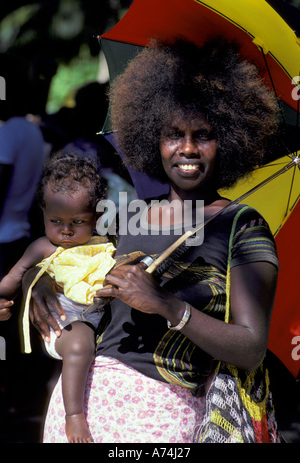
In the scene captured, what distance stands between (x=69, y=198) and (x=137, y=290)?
86 centimetres

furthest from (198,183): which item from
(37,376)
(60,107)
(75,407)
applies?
(37,376)

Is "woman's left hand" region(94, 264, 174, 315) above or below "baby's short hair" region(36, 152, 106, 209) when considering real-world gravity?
above

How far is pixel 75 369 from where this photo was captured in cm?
214

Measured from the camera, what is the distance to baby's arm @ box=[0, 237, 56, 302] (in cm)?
264

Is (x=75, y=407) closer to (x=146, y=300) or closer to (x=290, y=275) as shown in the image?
(x=146, y=300)

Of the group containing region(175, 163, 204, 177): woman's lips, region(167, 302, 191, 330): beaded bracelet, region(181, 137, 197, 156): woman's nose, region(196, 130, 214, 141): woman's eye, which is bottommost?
region(167, 302, 191, 330): beaded bracelet

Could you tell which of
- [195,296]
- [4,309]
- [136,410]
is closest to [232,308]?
[195,296]

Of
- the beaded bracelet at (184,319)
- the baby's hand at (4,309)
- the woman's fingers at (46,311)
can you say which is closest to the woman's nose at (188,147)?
the beaded bracelet at (184,319)

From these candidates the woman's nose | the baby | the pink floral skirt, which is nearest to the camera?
the pink floral skirt

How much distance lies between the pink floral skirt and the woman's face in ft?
2.58

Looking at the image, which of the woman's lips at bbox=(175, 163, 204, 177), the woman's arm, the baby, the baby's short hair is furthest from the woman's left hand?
the baby's short hair

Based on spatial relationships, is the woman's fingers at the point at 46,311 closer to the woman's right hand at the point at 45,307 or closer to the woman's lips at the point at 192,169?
the woman's right hand at the point at 45,307

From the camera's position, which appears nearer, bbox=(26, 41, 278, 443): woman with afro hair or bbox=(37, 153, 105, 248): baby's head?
bbox=(26, 41, 278, 443): woman with afro hair

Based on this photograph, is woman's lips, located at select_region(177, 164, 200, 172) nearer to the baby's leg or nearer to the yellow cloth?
the yellow cloth
